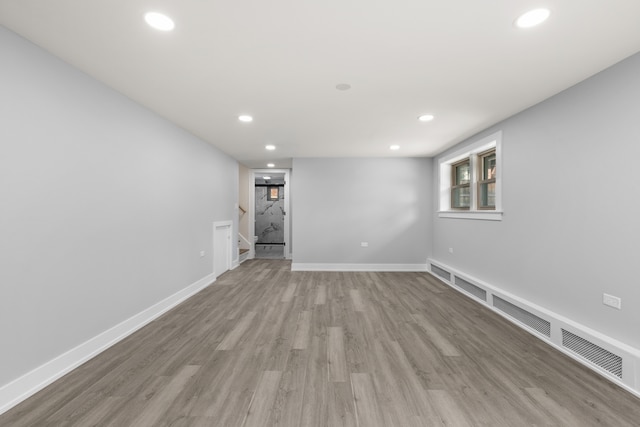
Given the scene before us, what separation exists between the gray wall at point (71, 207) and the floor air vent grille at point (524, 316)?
13.5ft

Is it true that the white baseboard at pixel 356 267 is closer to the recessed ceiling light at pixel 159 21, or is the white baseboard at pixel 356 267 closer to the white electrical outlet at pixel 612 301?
the white electrical outlet at pixel 612 301

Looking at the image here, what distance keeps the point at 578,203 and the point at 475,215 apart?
158 centimetres

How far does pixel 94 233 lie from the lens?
2336 millimetres

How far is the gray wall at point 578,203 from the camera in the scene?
6.58 feet

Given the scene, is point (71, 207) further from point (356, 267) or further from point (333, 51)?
point (356, 267)

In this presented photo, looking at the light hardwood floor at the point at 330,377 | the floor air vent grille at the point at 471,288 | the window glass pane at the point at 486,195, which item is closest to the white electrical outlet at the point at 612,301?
the light hardwood floor at the point at 330,377

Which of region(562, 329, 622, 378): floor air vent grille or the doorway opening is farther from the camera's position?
the doorway opening

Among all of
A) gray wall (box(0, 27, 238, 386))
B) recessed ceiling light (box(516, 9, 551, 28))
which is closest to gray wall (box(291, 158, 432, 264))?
gray wall (box(0, 27, 238, 386))

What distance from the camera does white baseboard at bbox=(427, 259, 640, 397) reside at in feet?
6.17

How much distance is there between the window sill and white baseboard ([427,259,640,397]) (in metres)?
0.87

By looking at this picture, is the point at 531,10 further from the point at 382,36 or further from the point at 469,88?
the point at 469,88

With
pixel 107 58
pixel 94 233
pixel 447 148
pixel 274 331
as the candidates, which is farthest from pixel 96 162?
pixel 447 148

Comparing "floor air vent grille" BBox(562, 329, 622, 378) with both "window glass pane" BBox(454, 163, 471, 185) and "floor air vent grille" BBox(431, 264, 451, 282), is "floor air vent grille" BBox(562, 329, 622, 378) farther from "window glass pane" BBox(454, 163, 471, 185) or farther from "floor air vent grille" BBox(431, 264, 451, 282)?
"window glass pane" BBox(454, 163, 471, 185)

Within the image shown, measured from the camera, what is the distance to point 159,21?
63.6 inches
